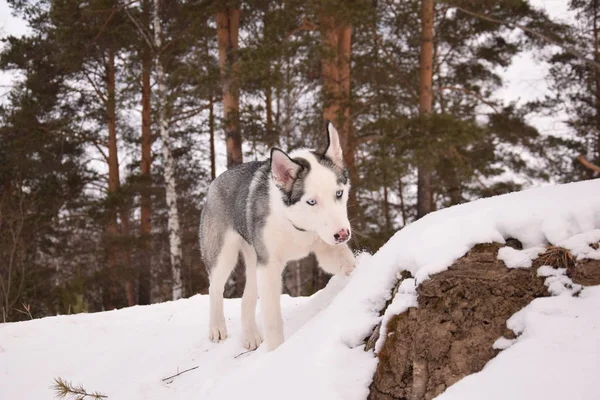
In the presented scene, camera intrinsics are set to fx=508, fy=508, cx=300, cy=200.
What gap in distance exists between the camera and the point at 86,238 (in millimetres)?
19125

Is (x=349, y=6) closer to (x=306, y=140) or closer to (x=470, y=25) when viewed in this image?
(x=306, y=140)

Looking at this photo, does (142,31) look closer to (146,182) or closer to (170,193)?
(146,182)

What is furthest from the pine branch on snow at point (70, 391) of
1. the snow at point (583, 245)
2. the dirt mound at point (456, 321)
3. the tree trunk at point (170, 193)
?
the tree trunk at point (170, 193)

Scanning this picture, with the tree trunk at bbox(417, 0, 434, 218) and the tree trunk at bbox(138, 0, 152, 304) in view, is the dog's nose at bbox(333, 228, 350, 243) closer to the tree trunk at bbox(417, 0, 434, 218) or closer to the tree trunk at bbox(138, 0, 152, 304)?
the tree trunk at bbox(417, 0, 434, 218)

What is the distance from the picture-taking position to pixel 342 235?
3.63m

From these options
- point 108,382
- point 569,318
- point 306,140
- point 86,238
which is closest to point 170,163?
point 306,140

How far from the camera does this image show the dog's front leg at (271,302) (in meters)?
4.23

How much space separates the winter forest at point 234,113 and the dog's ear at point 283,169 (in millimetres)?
7748

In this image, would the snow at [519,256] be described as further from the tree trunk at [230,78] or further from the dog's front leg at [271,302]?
the tree trunk at [230,78]

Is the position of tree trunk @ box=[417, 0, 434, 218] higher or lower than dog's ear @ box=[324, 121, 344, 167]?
higher

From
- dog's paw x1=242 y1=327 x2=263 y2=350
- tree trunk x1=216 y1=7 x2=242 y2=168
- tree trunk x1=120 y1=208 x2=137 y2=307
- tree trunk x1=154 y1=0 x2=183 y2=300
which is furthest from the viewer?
tree trunk x1=120 y1=208 x2=137 y2=307

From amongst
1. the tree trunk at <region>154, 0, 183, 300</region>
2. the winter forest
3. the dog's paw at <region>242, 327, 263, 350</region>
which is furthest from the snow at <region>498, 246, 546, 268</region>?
the tree trunk at <region>154, 0, 183, 300</region>

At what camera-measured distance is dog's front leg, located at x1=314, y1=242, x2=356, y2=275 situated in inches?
173

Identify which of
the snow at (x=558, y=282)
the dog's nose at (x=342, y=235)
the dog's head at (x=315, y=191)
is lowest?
the snow at (x=558, y=282)
